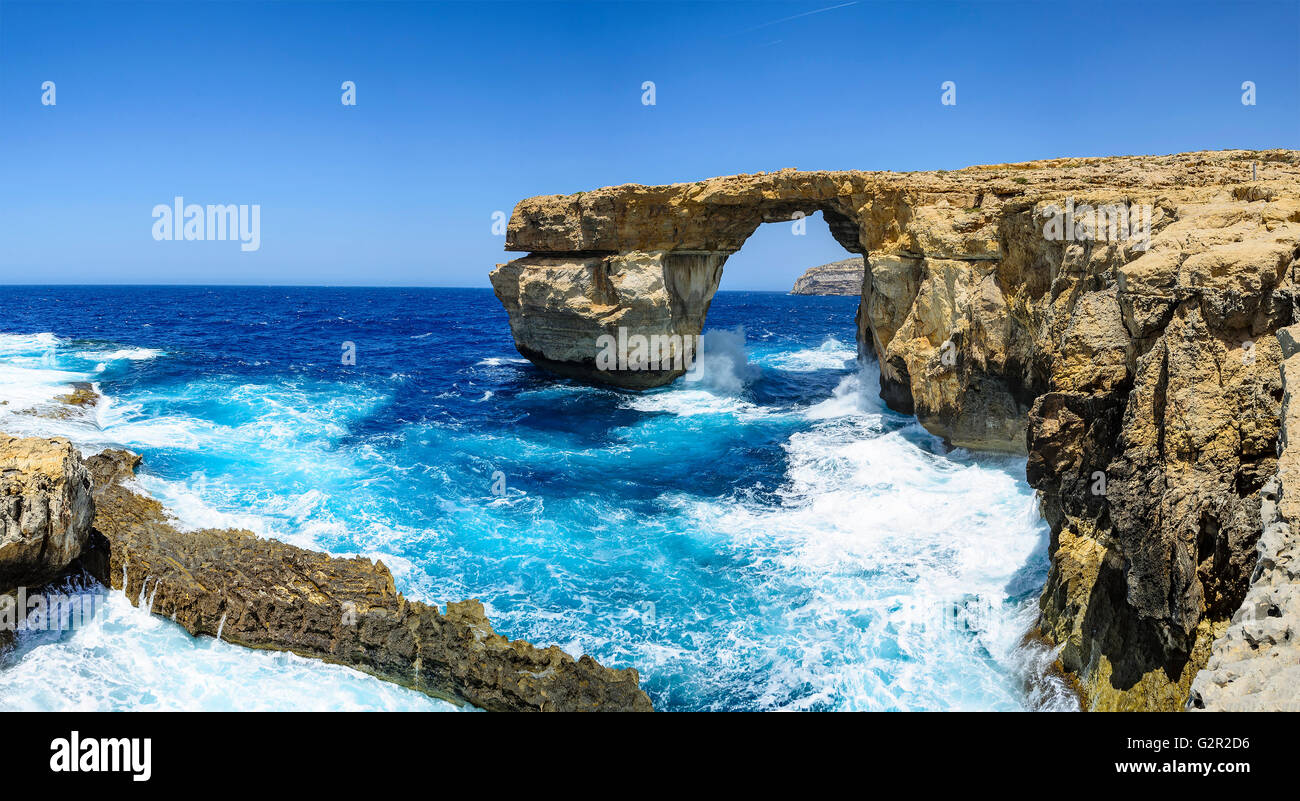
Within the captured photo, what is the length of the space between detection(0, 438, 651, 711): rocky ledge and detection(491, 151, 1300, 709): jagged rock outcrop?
5.78 meters

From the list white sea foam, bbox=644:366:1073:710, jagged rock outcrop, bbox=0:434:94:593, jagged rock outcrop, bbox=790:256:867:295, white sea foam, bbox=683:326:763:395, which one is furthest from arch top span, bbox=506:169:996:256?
jagged rock outcrop, bbox=790:256:867:295

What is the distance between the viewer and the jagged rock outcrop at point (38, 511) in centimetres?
978

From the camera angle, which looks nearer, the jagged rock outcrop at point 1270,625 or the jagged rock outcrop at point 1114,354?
the jagged rock outcrop at point 1270,625

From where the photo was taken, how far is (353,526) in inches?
585

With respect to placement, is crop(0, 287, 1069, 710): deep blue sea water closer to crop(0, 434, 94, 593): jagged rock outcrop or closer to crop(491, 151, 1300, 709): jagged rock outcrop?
crop(0, 434, 94, 593): jagged rock outcrop

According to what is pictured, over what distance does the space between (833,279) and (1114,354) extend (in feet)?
452

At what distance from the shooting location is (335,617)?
10547 mm

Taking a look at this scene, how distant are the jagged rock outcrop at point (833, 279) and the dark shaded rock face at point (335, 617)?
428 feet

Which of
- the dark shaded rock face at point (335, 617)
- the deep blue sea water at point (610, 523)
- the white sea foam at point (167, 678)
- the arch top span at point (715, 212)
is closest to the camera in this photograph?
the white sea foam at point (167, 678)

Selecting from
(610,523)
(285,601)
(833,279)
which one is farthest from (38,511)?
(833,279)

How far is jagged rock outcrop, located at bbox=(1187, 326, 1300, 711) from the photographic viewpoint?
4457 millimetres

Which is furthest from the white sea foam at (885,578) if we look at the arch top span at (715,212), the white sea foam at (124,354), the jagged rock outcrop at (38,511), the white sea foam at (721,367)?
the white sea foam at (124,354)

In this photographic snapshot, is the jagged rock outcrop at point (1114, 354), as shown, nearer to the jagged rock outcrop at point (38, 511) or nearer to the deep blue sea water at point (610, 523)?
the deep blue sea water at point (610, 523)
